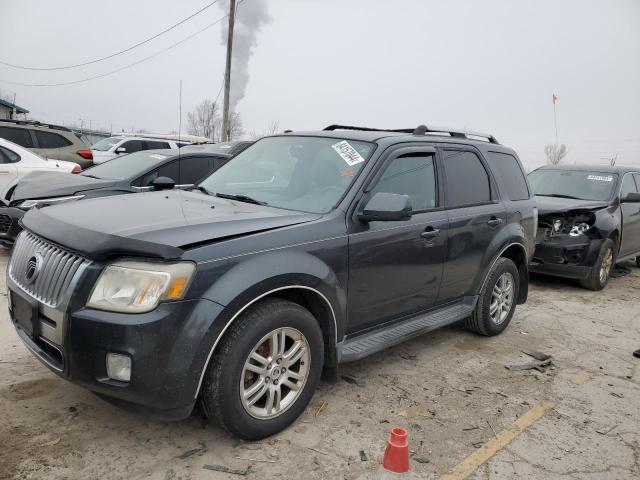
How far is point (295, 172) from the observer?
12.9 feet

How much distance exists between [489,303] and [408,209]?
203 cm

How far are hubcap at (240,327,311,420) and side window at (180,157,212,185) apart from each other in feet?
16.4

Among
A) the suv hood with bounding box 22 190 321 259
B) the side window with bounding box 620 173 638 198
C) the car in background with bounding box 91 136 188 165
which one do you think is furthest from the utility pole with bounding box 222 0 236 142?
the suv hood with bounding box 22 190 321 259

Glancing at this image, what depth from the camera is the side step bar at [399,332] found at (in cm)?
347

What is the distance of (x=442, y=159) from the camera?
14.3 feet

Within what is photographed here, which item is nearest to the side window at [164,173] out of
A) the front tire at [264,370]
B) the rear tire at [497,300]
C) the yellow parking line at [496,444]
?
the rear tire at [497,300]

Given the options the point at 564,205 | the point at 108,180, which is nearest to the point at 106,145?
the point at 108,180

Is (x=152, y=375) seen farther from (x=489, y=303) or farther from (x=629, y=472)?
(x=489, y=303)

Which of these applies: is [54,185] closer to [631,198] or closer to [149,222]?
[149,222]

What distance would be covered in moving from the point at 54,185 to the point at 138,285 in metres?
5.12

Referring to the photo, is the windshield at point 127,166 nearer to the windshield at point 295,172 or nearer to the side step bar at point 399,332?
the windshield at point 295,172

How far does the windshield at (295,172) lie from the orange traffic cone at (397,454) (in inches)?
58.2

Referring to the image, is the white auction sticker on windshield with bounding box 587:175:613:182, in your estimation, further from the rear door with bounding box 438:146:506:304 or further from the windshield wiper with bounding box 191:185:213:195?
the windshield wiper with bounding box 191:185:213:195

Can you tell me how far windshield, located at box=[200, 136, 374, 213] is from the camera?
3.62m
